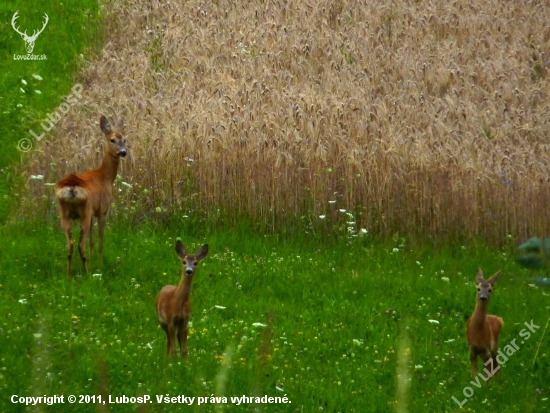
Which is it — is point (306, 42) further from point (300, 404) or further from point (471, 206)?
point (300, 404)

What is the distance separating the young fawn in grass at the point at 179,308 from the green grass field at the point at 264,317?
201mm

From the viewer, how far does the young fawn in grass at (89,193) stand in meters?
11.0

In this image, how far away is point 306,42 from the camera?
19.4 meters

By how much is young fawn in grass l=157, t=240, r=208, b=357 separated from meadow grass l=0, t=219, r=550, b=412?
18 cm

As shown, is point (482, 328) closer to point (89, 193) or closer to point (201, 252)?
point (201, 252)

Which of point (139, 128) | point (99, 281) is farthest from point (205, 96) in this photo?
point (99, 281)

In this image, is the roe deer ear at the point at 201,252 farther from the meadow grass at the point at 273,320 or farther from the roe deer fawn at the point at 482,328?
the roe deer fawn at the point at 482,328

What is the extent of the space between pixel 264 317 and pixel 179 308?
2009mm

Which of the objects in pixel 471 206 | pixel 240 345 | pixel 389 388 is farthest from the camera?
pixel 471 206

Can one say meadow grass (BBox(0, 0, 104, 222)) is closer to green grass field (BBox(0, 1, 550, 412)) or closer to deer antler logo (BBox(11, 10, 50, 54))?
deer antler logo (BBox(11, 10, 50, 54))

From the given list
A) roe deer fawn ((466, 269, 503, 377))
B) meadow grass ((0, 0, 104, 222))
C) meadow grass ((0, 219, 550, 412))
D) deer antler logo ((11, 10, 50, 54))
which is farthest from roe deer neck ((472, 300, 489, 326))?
deer antler logo ((11, 10, 50, 54))

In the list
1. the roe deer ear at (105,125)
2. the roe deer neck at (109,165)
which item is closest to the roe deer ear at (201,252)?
the roe deer neck at (109,165)

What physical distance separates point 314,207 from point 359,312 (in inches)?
115

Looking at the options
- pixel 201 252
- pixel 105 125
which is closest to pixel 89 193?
pixel 105 125
